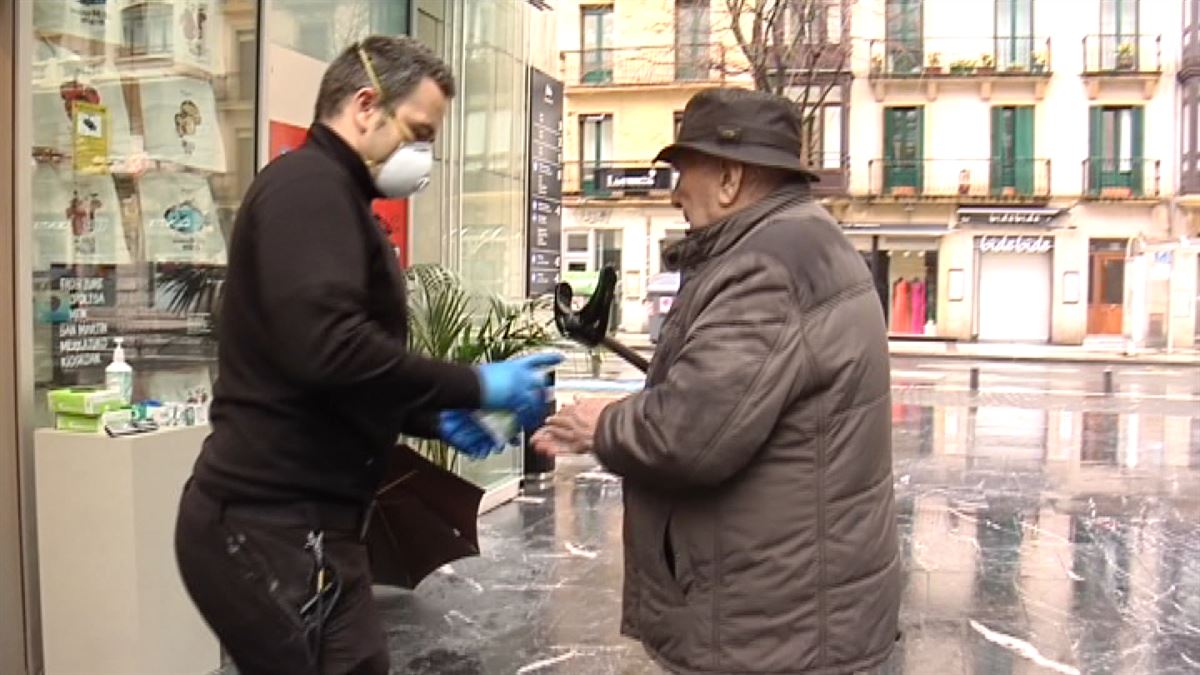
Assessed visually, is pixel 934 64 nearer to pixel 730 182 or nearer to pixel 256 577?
pixel 730 182

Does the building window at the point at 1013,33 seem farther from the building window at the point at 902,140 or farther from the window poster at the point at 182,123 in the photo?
the window poster at the point at 182,123

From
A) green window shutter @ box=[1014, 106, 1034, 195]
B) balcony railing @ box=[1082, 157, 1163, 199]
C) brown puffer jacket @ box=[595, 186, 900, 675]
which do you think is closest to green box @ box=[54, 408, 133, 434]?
brown puffer jacket @ box=[595, 186, 900, 675]

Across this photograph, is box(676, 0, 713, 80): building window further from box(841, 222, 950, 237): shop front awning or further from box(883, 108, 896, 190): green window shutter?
box(841, 222, 950, 237): shop front awning

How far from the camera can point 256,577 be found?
6.61 feet

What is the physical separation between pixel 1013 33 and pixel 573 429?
108 feet

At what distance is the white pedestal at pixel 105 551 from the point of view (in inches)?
148

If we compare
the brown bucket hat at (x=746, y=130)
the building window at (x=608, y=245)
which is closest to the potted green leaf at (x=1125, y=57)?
the building window at (x=608, y=245)

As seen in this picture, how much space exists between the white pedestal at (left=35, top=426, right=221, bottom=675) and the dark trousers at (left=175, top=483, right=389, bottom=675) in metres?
1.84

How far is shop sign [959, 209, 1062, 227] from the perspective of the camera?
31.1 meters

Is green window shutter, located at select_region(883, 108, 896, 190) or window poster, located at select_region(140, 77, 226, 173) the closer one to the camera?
window poster, located at select_region(140, 77, 226, 173)

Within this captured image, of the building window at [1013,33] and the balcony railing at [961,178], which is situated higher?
the building window at [1013,33]

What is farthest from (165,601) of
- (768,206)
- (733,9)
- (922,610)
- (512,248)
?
(733,9)

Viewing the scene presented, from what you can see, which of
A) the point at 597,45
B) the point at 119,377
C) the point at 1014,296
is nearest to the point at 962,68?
the point at 1014,296

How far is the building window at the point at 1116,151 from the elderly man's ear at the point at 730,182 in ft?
104
